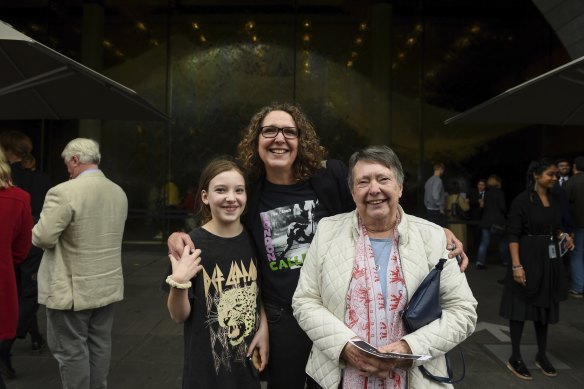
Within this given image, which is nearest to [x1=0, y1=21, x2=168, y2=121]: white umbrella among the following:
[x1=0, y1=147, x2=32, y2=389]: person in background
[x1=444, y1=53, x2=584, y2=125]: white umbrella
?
[x1=0, y1=147, x2=32, y2=389]: person in background

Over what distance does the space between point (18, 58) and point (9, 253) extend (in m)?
1.50

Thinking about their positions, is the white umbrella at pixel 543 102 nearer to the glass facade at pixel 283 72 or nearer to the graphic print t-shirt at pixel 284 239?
the graphic print t-shirt at pixel 284 239

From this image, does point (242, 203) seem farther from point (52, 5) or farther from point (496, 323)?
point (52, 5)

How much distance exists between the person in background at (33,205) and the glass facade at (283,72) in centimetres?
703

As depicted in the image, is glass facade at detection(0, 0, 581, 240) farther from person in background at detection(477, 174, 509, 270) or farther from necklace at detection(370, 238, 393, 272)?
necklace at detection(370, 238, 393, 272)

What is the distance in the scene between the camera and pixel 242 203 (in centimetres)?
231

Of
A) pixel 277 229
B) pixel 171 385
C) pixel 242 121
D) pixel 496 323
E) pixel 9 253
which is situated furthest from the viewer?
pixel 242 121

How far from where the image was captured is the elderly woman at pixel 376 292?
76.9 inches

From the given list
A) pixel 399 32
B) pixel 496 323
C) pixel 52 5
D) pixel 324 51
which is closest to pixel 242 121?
pixel 324 51

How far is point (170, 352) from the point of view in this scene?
→ 493cm

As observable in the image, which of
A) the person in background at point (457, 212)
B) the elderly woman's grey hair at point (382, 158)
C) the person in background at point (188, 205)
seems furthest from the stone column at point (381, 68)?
the elderly woman's grey hair at point (382, 158)

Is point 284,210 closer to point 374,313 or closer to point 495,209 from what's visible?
point 374,313

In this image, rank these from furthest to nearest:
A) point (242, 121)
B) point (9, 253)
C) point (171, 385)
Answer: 1. point (242, 121)
2. point (171, 385)
3. point (9, 253)

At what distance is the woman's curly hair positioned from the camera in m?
2.47
